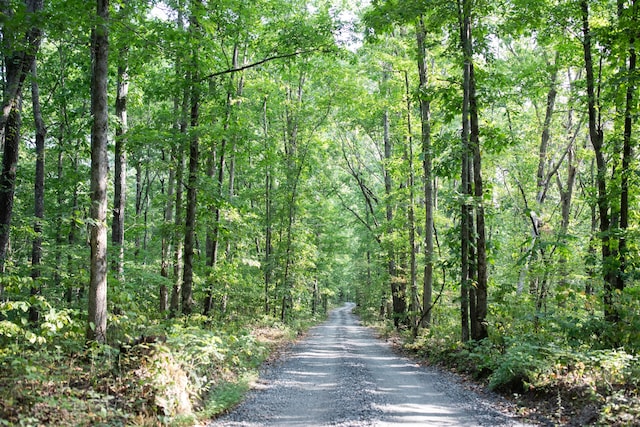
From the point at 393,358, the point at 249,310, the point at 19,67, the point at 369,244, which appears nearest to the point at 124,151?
the point at 19,67

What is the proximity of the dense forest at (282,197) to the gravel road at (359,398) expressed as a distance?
27.5 inches

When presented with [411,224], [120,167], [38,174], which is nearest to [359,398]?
[120,167]

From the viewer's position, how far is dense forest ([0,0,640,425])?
657 cm

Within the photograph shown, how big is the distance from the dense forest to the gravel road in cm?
70

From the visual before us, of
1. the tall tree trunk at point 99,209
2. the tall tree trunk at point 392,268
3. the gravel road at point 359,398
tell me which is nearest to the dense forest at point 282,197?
the tall tree trunk at point 99,209

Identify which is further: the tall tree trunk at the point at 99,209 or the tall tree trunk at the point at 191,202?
the tall tree trunk at the point at 191,202

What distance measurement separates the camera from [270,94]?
902 inches

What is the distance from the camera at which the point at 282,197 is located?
74.2 ft

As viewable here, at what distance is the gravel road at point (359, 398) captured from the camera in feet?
20.9

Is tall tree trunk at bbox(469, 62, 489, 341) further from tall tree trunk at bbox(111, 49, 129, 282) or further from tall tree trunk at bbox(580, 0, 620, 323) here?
tall tree trunk at bbox(111, 49, 129, 282)

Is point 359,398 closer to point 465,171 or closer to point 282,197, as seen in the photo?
point 465,171

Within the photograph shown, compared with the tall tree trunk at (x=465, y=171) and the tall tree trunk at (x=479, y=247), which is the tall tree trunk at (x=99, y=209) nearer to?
the tall tree trunk at (x=465, y=171)

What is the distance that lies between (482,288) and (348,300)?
97.6 meters

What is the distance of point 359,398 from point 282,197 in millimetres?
15812
